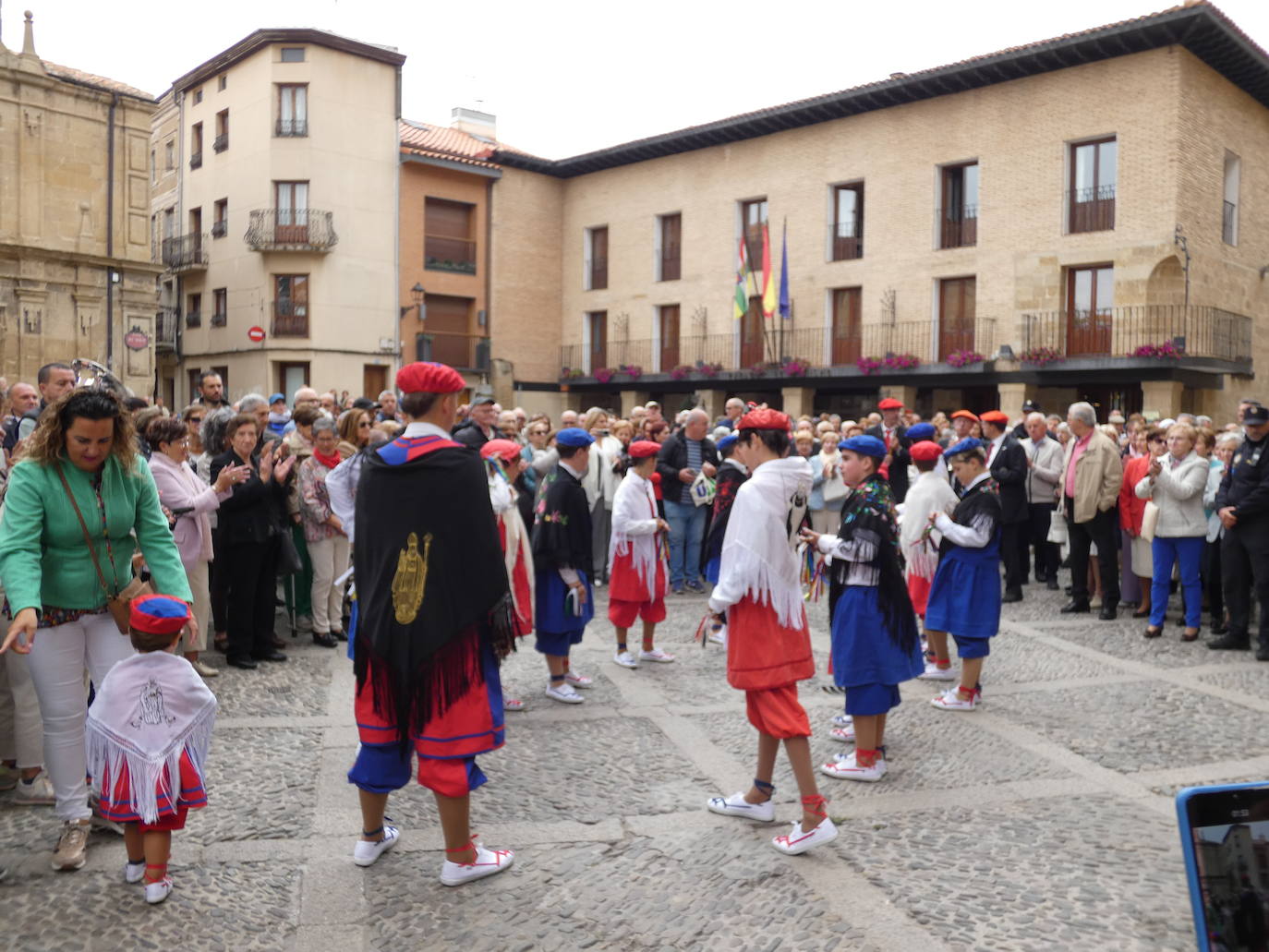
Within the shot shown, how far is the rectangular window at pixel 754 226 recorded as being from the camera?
2792cm

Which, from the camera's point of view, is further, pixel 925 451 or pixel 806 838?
pixel 925 451

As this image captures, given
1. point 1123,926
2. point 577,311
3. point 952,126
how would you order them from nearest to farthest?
point 1123,926
point 952,126
point 577,311

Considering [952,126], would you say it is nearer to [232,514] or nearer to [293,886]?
[232,514]

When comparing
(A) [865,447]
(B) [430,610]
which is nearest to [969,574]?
(A) [865,447]

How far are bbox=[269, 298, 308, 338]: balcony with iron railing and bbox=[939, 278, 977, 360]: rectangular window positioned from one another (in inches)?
687

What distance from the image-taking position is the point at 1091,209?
2239 cm

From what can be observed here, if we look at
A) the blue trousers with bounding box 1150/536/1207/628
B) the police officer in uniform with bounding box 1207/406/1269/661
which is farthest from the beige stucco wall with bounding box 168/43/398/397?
the police officer in uniform with bounding box 1207/406/1269/661

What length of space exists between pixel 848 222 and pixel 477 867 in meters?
24.9

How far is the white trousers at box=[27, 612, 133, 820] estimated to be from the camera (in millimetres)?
4188

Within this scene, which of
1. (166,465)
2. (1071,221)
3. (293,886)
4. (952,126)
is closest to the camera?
(293,886)

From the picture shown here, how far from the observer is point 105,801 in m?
3.85

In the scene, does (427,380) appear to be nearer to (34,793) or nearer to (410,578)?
(410,578)

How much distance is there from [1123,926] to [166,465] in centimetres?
582

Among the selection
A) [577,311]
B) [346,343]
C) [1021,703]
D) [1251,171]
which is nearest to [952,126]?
[1251,171]
